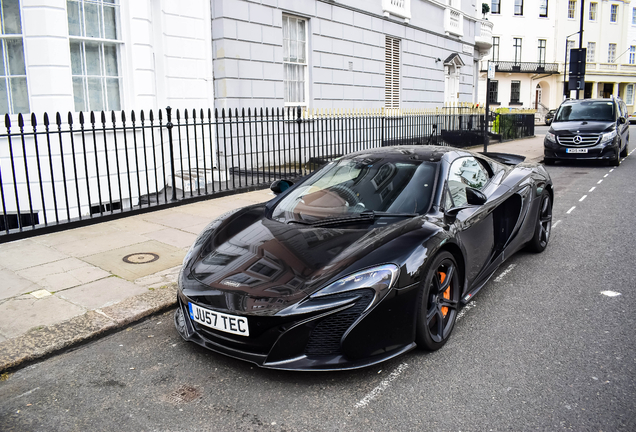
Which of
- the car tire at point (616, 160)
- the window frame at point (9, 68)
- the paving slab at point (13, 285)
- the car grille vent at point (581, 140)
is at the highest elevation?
the window frame at point (9, 68)

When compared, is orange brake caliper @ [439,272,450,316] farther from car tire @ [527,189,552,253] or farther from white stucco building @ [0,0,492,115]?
white stucco building @ [0,0,492,115]

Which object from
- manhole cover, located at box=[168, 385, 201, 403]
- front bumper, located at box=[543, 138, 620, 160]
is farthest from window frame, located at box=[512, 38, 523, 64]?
manhole cover, located at box=[168, 385, 201, 403]

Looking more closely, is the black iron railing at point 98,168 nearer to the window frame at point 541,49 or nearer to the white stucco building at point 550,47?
the white stucco building at point 550,47

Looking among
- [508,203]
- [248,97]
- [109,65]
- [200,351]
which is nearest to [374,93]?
[248,97]

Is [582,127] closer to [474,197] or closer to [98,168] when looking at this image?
[474,197]

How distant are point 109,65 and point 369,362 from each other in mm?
8016

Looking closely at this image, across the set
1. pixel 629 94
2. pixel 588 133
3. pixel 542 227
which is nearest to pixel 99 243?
pixel 542 227

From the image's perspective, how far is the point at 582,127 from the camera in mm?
14328

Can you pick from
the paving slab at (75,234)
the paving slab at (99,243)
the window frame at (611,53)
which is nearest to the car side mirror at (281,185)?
the paving slab at (99,243)

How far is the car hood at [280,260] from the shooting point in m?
3.18

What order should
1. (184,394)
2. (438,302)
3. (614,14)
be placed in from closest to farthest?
→ (184,394) → (438,302) → (614,14)

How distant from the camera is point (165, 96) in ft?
35.3

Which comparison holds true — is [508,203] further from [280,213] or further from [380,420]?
[380,420]

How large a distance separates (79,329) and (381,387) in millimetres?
2429
